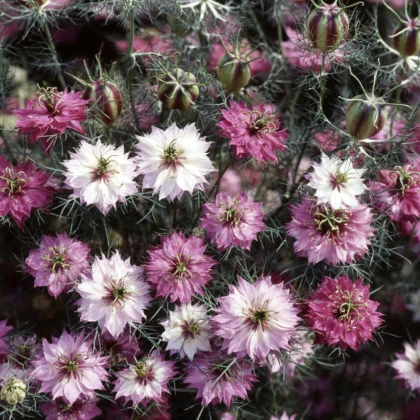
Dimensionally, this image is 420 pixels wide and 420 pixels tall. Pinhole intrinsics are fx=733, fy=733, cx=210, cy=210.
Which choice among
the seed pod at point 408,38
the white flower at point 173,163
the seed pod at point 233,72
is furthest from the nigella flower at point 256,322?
Answer: the seed pod at point 408,38

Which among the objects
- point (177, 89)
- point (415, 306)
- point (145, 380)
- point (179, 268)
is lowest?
point (415, 306)

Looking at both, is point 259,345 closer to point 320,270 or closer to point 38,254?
point 320,270

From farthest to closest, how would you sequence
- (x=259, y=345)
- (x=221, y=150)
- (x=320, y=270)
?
(x=221, y=150) < (x=320, y=270) < (x=259, y=345)

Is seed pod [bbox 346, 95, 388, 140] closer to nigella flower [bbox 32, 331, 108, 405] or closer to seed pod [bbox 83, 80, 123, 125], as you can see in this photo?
seed pod [bbox 83, 80, 123, 125]

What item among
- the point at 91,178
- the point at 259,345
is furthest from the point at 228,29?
the point at 259,345

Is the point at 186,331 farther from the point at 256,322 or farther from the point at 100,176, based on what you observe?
the point at 100,176

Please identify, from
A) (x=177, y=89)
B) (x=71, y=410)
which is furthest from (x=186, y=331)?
(x=177, y=89)

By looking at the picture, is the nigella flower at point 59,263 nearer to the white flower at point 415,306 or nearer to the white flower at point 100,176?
the white flower at point 100,176
